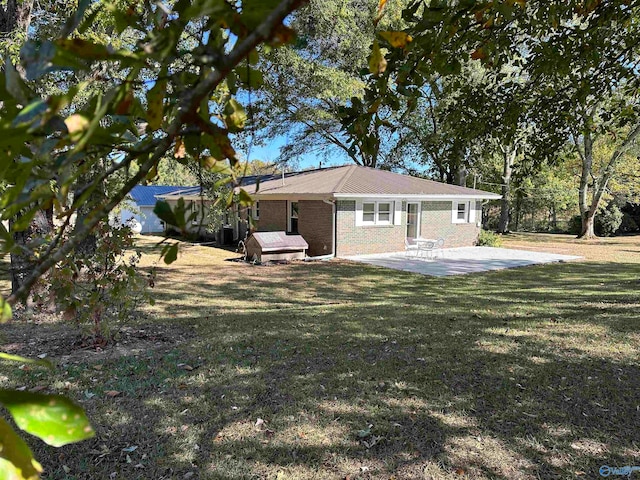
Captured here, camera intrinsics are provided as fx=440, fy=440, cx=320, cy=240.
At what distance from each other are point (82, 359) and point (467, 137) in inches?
190

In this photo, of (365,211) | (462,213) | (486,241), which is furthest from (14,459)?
(486,241)

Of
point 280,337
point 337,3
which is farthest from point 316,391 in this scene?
point 337,3

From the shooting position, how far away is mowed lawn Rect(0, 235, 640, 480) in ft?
9.86

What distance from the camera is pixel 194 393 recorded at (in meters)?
4.06

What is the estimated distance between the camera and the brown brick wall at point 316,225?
1666cm

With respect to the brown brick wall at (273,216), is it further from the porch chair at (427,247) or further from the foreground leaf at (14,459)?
the foreground leaf at (14,459)

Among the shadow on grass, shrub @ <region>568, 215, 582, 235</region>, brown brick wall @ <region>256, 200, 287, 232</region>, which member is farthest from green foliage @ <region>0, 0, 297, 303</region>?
shrub @ <region>568, 215, 582, 235</region>

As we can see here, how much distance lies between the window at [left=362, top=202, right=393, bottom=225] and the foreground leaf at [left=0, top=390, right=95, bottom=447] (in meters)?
16.8

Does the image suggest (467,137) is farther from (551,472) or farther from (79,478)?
(79,478)

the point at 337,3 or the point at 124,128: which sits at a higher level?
the point at 337,3

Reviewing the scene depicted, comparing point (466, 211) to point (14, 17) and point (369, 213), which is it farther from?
point (14, 17)

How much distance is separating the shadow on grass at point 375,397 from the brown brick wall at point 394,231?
936 cm

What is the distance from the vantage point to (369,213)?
17469 millimetres

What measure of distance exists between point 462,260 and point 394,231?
310 cm
